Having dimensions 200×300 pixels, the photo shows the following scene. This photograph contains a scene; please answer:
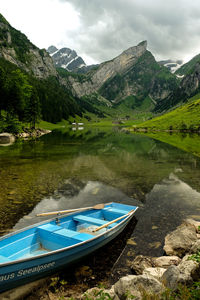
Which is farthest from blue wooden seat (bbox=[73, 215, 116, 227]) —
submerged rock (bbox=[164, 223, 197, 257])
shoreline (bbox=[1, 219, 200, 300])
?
submerged rock (bbox=[164, 223, 197, 257])

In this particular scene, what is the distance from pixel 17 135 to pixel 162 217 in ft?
247

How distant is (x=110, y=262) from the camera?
11172mm

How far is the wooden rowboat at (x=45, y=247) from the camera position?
8180 millimetres

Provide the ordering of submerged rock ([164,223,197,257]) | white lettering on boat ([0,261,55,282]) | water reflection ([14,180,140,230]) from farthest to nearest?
water reflection ([14,180,140,230])
submerged rock ([164,223,197,257])
white lettering on boat ([0,261,55,282])

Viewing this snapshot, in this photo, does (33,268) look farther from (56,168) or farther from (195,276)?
(56,168)

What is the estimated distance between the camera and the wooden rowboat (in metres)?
8.18

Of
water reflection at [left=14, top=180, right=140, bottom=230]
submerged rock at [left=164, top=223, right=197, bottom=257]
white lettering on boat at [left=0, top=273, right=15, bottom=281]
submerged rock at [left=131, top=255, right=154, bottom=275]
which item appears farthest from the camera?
water reflection at [left=14, top=180, right=140, bottom=230]

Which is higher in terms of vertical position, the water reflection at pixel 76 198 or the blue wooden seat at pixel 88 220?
the blue wooden seat at pixel 88 220

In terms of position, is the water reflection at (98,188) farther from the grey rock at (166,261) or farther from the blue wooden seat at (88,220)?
the blue wooden seat at (88,220)

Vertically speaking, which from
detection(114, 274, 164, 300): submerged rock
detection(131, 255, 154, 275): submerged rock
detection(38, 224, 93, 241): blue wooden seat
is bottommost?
detection(131, 255, 154, 275): submerged rock

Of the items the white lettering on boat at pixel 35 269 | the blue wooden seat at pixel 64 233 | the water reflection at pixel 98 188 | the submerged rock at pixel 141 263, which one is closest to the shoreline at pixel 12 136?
the water reflection at pixel 98 188

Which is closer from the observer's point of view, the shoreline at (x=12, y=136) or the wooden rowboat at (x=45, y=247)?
the wooden rowboat at (x=45, y=247)

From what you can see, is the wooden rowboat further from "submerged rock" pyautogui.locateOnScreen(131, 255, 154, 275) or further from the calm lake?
the calm lake

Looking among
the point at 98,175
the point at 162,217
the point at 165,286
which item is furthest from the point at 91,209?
the point at 98,175
